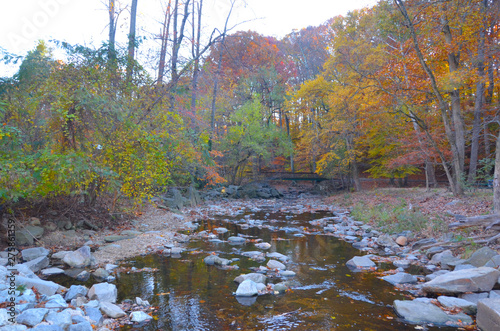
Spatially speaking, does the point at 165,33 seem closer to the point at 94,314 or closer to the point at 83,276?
the point at 83,276

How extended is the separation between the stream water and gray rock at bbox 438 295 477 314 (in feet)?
1.91

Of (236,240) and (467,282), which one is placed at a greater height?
(467,282)

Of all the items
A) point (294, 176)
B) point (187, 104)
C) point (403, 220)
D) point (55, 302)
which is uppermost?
point (187, 104)

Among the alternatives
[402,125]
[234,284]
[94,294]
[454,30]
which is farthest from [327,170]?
[94,294]

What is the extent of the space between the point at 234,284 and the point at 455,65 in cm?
1203

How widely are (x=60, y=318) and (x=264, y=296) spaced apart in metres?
2.71

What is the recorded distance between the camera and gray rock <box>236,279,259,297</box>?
15.6ft

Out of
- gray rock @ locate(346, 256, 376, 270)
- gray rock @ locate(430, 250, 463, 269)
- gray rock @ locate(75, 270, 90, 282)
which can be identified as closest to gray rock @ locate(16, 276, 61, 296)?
gray rock @ locate(75, 270, 90, 282)

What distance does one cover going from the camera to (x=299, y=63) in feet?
110

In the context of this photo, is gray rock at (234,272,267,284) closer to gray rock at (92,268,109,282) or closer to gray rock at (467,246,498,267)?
gray rock at (92,268,109,282)

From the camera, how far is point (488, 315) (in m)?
3.59

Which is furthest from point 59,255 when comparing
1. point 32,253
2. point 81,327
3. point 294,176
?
point 294,176

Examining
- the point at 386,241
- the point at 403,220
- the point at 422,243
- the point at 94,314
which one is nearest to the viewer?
the point at 94,314

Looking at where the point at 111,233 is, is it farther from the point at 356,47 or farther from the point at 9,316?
the point at 356,47
